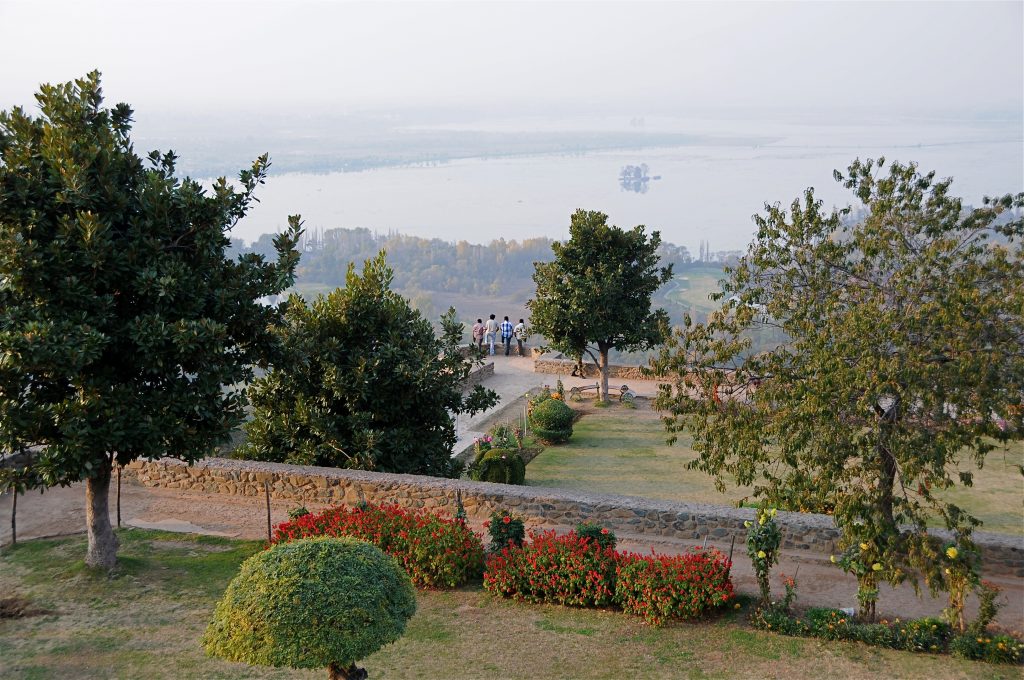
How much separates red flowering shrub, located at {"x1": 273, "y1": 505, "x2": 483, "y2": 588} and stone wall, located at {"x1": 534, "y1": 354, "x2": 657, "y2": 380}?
17.6m

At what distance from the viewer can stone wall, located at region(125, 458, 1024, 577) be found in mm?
12797

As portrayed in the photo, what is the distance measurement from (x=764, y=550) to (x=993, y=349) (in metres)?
3.61

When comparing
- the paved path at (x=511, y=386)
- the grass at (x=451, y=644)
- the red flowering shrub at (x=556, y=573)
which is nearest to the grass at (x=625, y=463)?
the paved path at (x=511, y=386)

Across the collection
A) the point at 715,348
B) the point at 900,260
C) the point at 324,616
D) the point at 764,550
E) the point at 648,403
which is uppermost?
the point at 900,260

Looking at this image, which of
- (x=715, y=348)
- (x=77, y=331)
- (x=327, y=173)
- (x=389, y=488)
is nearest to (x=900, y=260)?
(x=715, y=348)

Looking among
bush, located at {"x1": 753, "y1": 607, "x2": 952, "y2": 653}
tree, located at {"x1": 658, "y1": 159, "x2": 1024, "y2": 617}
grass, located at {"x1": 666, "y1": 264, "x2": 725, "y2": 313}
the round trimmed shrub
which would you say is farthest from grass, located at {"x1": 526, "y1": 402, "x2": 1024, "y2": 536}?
grass, located at {"x1": 666, "y1": 264, "x2": 725, "y2": 313}

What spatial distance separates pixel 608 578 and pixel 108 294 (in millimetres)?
6810

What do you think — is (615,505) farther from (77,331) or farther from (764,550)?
(77,331)

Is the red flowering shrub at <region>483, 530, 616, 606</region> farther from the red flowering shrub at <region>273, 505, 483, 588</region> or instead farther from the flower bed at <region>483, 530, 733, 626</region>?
the red flowering shrub at <region>273, 505, 483, 588</region>

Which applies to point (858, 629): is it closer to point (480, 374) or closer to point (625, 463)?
point (625, 463)

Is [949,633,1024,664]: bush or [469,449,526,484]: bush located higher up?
[949,633,1024,664]: bush

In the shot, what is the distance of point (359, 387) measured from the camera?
49.0 ft

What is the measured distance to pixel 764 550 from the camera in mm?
10875

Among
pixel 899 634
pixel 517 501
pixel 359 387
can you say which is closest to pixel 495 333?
pixel 359 387
